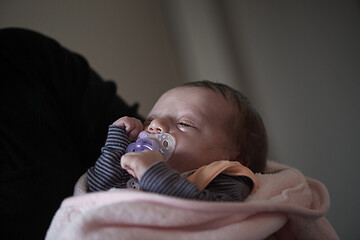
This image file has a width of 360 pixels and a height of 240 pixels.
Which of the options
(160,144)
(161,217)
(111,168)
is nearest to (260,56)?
(160,144)

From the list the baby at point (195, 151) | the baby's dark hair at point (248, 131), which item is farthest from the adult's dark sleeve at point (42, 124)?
the baby's dark hair at point (248, 131)

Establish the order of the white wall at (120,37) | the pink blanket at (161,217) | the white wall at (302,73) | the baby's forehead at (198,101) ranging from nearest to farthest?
1. the pink blanket at (161,217)
2. the baby's forehead at (198,101)
3. the white wall at (302,73)
4. the white wall at (120,37)

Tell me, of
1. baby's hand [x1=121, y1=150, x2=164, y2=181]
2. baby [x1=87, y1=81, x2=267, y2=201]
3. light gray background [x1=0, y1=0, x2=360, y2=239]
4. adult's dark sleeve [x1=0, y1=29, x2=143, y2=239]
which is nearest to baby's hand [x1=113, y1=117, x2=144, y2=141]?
baby [x1=87, y1=81, x2=267, y2=201]

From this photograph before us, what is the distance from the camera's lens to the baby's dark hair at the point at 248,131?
2.82 ft

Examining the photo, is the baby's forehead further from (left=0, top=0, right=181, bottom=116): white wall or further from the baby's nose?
(left=0, top=0, right=181, bottom=116): white wall

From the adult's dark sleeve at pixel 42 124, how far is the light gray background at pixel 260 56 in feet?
1.74

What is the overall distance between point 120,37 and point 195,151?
126 centimetres

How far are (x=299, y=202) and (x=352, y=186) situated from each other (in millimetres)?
593

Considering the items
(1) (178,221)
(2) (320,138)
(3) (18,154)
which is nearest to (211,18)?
(2) (320,138)

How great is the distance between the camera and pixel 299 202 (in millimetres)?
688

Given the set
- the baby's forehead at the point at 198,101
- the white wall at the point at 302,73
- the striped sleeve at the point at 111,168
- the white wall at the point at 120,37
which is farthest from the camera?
the white wall at the point at 120,37

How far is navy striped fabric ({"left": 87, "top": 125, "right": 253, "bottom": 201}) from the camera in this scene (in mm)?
556

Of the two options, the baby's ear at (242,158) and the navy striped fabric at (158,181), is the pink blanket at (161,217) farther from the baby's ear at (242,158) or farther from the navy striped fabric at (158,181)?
the baby's ear at (242,158)

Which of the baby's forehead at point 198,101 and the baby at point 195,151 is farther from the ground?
the baby's forehead at point 198,101
